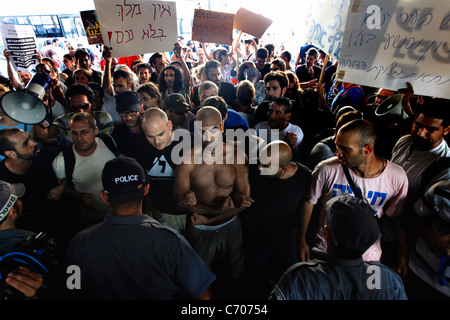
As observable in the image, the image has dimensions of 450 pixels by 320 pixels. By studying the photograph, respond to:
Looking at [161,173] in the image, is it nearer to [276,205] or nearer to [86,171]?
[86,171]

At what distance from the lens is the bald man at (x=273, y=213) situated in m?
2.40

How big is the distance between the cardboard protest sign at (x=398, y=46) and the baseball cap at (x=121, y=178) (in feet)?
7.76

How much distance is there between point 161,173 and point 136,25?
2.69m

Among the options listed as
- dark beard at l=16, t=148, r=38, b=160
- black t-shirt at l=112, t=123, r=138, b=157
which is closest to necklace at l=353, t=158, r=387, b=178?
black t-shirt at l=112, t=123, r=138, b=157

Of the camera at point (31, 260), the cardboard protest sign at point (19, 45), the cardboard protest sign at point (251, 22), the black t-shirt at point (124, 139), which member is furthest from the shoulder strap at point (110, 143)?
the cardboard protest sign at point (251, 22)

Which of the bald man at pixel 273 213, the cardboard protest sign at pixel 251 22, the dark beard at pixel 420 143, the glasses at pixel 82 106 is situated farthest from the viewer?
the cardboard protest sign at pixel 251 22

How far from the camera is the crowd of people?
1460mm

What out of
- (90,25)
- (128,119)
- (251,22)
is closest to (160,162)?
(128,119)

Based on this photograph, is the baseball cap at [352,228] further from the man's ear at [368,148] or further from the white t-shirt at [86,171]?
the white t-shirt at [86,171]

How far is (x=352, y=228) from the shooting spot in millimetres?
1365

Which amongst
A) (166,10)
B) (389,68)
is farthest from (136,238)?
(166,10)

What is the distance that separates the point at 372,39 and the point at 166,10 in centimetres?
321
